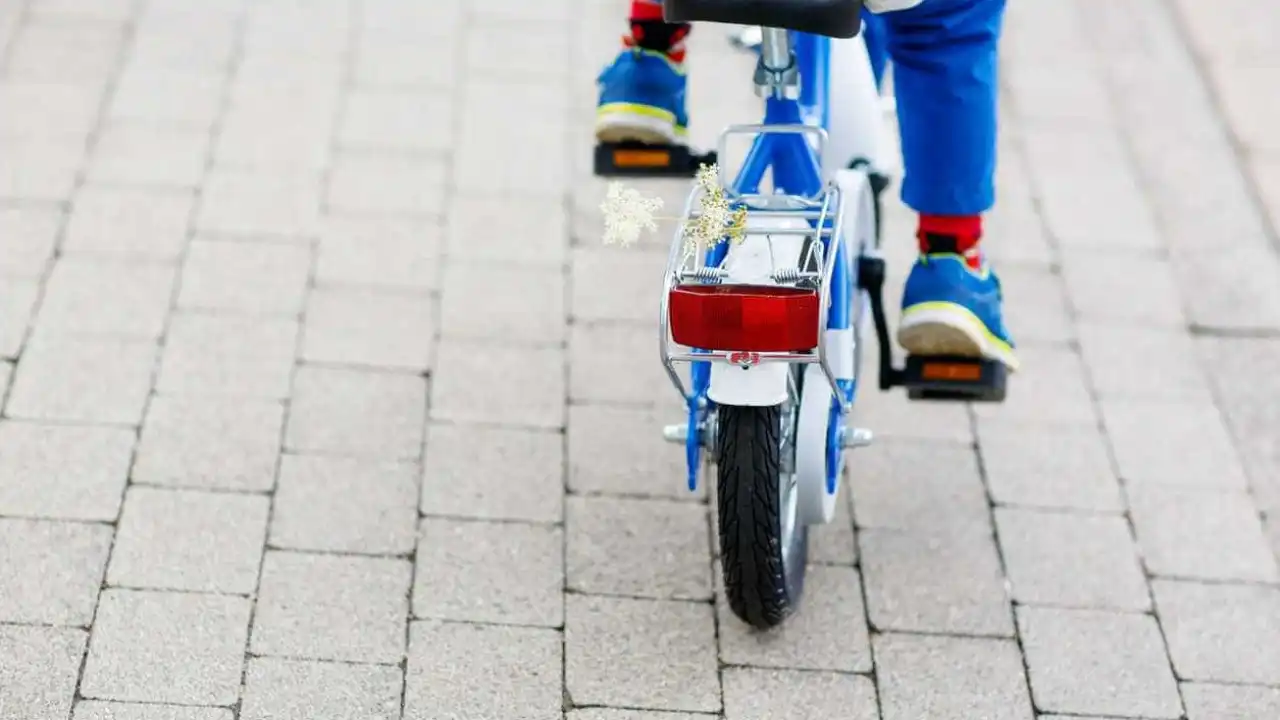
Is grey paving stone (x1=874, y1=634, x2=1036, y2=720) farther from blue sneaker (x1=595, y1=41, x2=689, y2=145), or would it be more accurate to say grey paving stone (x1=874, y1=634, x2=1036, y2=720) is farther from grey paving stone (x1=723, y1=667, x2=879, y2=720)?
blue sneaker (x1=595, y1=41, x2=689, y2=145)

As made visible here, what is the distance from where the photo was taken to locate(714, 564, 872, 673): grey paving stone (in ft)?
10.8

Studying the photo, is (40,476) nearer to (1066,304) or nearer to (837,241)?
(837,241)

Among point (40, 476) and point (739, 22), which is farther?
point (40, 476)

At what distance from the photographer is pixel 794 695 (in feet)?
10.6

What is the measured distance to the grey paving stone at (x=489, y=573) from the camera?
3.35m

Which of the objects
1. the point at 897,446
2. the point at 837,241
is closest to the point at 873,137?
the point at 897,446

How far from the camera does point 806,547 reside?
347 cm

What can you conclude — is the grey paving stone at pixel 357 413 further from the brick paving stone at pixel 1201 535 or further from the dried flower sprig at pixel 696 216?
the brick paving stone at pixel 1201 535

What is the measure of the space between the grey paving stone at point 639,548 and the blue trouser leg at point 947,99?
82 centimetres

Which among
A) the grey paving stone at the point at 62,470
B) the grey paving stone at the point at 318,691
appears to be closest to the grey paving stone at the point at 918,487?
the grey paving stone at the point at 318,691

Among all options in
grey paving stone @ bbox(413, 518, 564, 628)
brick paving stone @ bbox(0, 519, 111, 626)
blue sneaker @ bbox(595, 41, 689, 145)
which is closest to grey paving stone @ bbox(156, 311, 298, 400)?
brick paving stone @ bbox(0, 519, 111, 626)

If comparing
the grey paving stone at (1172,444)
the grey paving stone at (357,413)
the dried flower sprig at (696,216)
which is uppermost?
the dried flower sprig at (696,216)

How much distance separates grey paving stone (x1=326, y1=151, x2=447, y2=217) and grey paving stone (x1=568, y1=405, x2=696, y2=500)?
0.86 metres

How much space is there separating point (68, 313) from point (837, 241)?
2.00 meters
